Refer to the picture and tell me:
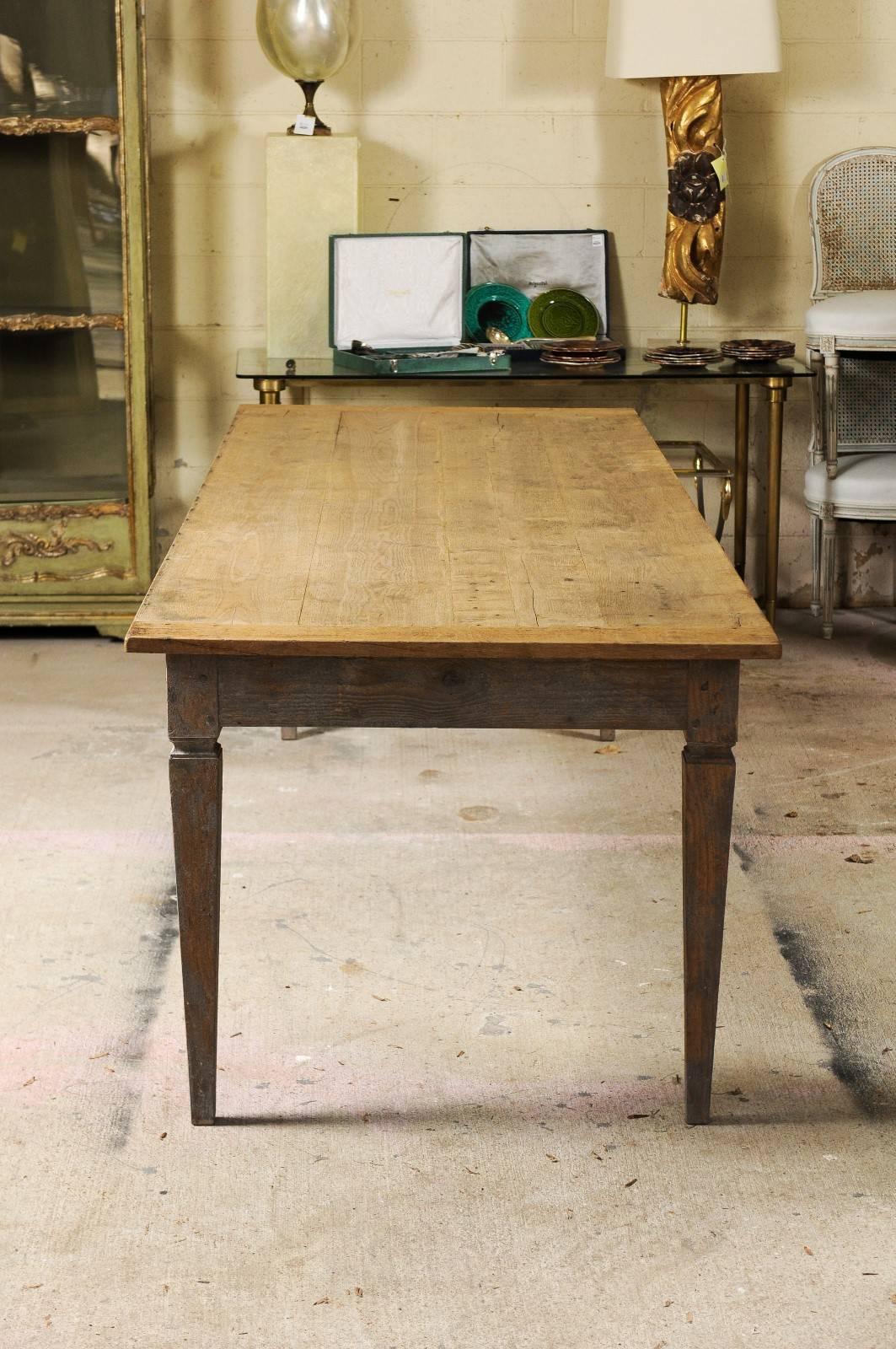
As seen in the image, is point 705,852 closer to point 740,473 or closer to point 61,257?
point 740,473

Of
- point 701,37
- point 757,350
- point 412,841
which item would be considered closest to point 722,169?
point 701,37

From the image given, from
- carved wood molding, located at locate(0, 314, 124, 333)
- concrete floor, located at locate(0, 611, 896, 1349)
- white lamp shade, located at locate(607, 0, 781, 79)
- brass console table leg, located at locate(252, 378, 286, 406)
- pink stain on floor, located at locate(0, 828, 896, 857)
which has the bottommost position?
concrete floor, located at locate(0, 611, 896, 1349)

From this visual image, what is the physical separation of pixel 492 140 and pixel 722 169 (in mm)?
698

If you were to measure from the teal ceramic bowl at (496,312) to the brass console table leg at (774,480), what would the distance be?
0.75 meters

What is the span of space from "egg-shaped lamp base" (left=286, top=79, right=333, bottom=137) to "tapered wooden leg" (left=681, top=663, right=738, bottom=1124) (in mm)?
2837

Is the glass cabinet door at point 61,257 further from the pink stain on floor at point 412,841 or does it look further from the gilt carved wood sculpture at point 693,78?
the pink stain on floor at point 412,841

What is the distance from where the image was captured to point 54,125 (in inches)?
161

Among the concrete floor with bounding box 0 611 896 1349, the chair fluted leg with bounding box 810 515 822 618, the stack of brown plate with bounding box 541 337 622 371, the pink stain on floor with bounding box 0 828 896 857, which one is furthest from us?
the chair fluted leg with bounding box 810 515 822 618

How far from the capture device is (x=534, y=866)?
9.36ft

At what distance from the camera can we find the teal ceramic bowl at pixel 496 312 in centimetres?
441

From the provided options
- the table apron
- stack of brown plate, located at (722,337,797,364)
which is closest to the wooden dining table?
the table apron

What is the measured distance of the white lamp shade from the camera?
13.0 feet

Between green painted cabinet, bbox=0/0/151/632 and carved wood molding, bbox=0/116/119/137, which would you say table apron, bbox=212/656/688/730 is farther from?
carved wood molding, bbox=0/116/119/137

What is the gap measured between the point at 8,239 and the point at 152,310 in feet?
1.49
